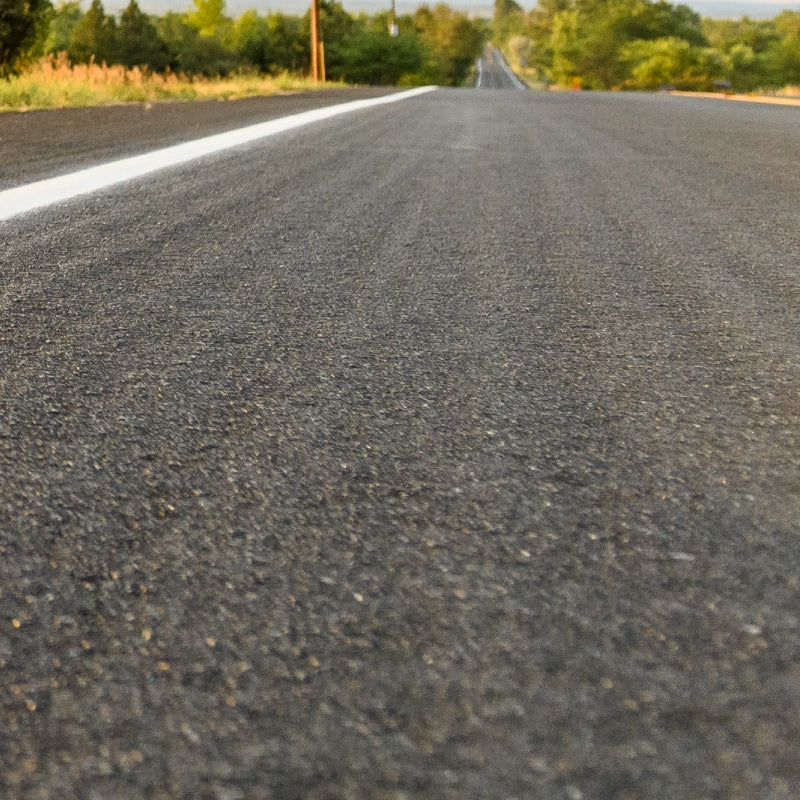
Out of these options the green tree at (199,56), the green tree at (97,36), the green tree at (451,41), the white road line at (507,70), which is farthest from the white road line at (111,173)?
the green tree at (451,41)

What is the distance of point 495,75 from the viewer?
102 m

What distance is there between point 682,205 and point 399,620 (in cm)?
321

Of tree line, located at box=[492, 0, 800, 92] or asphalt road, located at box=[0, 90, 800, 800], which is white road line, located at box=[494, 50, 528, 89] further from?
asphalt road, located at box=[0, 90, 800, 800]

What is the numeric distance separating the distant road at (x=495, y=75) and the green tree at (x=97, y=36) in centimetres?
2727

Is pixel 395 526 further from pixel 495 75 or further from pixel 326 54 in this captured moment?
pixel 495 75

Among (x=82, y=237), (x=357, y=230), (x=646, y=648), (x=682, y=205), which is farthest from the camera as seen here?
(x=682, y=205)

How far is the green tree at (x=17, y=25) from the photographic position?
1462 cm

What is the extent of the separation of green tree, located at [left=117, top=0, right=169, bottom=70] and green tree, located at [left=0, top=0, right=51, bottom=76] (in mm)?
40881

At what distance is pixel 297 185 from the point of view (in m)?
3.94

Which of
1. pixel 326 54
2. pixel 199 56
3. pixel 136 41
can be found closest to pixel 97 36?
pixel 136 41

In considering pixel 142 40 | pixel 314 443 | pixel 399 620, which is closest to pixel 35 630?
pixel 399 620

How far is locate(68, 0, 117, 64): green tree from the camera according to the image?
5431 cm

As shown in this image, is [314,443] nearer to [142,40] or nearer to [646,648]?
[646,648]

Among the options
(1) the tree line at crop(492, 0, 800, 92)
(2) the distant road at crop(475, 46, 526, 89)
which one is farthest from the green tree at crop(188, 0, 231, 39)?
(1) the tree line at crop(492, 0, 800, 92)
